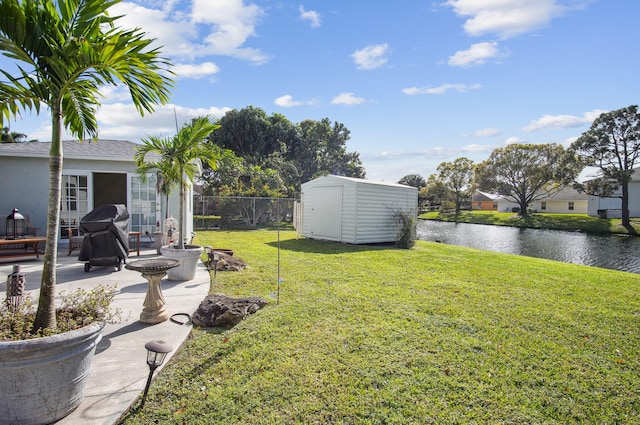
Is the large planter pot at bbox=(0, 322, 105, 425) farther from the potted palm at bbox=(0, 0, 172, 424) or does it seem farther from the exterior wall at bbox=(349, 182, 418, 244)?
the exterior wall at bbox=(349, 182, 418, 244)

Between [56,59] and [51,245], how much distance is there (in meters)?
1.25

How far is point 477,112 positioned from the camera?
12.6 meters

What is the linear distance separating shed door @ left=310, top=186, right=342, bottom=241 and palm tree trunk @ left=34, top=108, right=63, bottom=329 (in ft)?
34.7

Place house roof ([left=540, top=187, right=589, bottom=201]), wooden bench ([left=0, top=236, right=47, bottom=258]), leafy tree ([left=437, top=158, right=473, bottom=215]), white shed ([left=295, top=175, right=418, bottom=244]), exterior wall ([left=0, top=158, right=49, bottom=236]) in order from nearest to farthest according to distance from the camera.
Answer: wooden bench ([left=0, top=236, right=47, bottom=258])
exterior wall ([left=0, top=158, right=49, bottom=236])
white shed ([left=295, top=175, right=418, bottom=244])
house roof ([left=540, top=187, right=589, bottom=201])
leafy tree ([left=437, top=158, right=473, bottom=215])

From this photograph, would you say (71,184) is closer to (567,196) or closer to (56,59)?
(56,59)

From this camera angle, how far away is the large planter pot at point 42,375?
74.6 inches

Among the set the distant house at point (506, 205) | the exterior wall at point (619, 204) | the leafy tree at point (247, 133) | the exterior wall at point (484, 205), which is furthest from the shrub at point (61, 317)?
the exterior wall at point (484, 205)

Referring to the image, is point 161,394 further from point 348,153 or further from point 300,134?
point 348,153

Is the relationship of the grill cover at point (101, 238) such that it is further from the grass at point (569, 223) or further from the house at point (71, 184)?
the grass at point (569, 223)

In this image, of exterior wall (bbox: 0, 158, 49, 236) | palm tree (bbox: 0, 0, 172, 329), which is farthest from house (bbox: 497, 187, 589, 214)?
palm tree (bbox: 0, 0, 172, 329)

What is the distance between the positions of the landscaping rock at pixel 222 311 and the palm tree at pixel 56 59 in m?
1.93

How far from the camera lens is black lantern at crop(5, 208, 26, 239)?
7482 millimetres

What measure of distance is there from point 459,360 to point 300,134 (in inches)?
1139

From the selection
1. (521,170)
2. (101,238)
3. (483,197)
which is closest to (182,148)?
(101,238)
